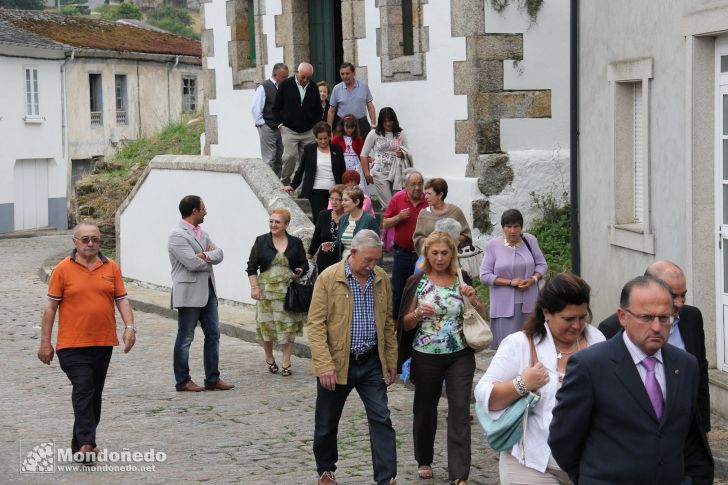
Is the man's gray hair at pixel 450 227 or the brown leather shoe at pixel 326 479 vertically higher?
the man's gray hair at pixel 450 227

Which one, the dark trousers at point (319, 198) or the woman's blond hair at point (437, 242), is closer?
the woman's blond hair at point (437, 242)

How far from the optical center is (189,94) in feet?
154

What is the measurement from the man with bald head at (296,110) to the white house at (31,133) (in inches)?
949

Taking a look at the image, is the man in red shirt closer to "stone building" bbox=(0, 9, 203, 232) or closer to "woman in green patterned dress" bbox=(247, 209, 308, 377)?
"woman in green patterned dress" bbox=(247, 209, 308, 377)

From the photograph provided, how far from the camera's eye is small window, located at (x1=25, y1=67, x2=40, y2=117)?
40.7 m

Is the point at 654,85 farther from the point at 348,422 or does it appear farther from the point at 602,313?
the point at 348,422

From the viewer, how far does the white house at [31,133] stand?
39875 millimetres

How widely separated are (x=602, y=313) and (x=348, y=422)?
2.95 meters

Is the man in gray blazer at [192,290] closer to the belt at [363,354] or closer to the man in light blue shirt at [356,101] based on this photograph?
the belt at [363,354]

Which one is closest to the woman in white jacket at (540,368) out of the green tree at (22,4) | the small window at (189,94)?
the small window at (189,94)

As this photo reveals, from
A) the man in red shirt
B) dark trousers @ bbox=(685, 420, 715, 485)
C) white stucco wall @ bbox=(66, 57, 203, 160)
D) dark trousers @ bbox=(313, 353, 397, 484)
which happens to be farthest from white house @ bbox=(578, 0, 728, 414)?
white stucco wall @ bbox=(66, 57, 203, 160)

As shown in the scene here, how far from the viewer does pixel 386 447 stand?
26.9ft

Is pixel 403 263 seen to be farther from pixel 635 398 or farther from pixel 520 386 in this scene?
pixel 635 398

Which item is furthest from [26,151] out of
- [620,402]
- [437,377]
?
[620,402]
